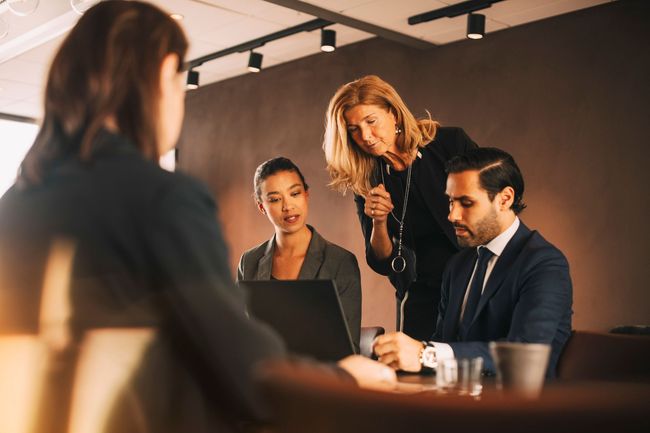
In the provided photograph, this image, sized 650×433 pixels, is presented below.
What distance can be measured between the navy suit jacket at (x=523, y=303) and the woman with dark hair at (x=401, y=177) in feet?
1.76

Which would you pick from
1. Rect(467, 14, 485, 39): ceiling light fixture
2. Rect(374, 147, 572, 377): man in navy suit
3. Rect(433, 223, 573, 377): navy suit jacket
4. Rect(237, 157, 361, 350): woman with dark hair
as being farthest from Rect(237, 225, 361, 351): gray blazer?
Rect(467, 14, 485, 39): ceiling light fixture

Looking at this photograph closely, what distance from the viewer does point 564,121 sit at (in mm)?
5531

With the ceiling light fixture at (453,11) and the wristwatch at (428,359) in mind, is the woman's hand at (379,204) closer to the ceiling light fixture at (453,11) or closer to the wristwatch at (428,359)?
the wristwatch at (428,359)

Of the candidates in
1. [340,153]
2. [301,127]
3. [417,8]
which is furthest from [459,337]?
[301,127]

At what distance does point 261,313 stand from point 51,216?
108cm

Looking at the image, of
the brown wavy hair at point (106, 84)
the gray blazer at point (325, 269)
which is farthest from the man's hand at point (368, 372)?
the gray blazer at point (325, 269)

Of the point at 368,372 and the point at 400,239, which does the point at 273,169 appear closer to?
the point at 400,239

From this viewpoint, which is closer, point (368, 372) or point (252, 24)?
point (368, 372)

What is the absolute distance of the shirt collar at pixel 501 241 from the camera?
2.40 m

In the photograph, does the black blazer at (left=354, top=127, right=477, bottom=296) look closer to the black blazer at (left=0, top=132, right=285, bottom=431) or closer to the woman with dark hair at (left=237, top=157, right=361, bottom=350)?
the woman with dark hair at (left=237, top=157, right=361, bottom=350)

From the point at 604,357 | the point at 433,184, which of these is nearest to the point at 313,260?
the point at 433,184

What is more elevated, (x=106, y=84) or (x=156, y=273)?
(x=106, y=84)

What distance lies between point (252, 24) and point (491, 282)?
15.2 feet

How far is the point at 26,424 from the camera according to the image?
104 cm
